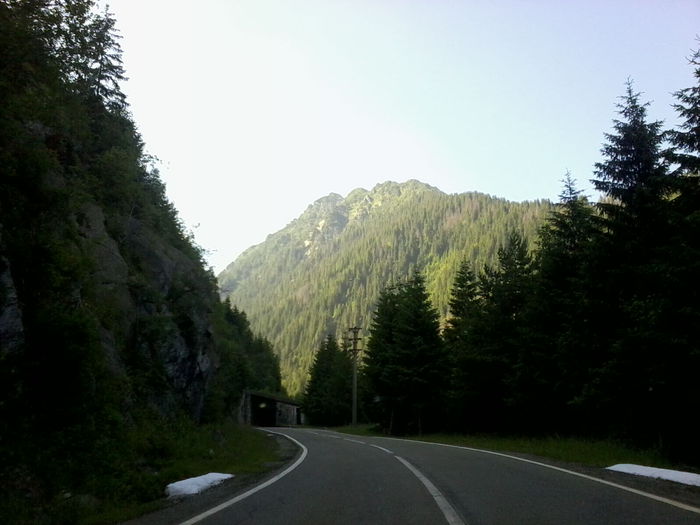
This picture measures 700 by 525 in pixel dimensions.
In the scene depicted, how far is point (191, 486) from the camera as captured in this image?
368 inches

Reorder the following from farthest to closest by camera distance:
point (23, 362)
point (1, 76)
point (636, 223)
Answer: point (636, 223) → point (1, 76) → point (23, 362)

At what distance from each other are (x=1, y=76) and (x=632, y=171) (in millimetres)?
20385

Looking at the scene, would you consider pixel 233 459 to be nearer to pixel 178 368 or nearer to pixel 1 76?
pixel 178 368

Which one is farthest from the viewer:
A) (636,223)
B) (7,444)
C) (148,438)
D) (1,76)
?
(636,223)

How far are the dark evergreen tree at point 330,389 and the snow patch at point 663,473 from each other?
194 ft

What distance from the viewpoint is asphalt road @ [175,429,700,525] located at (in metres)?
6.34

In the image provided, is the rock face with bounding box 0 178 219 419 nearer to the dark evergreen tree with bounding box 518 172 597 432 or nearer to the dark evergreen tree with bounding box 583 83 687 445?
the dark evergreen tree with bounding box 583 83 687 445

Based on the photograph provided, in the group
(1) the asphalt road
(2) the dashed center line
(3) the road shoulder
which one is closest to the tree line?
(1) the asphalt road

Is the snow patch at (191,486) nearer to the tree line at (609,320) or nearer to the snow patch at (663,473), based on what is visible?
the snow patch at (663,473)

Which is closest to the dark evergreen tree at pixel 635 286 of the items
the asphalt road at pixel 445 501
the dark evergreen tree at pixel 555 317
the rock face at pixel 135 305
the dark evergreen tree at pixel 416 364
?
the dark evergreen tree at pixel 555 317

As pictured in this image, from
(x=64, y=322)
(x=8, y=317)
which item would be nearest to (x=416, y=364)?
(x=64, y=322)

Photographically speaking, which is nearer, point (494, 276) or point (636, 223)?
point (636, 223)

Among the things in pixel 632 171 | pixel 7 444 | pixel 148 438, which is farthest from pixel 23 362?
pixel 632 171

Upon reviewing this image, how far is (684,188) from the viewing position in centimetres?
1476
